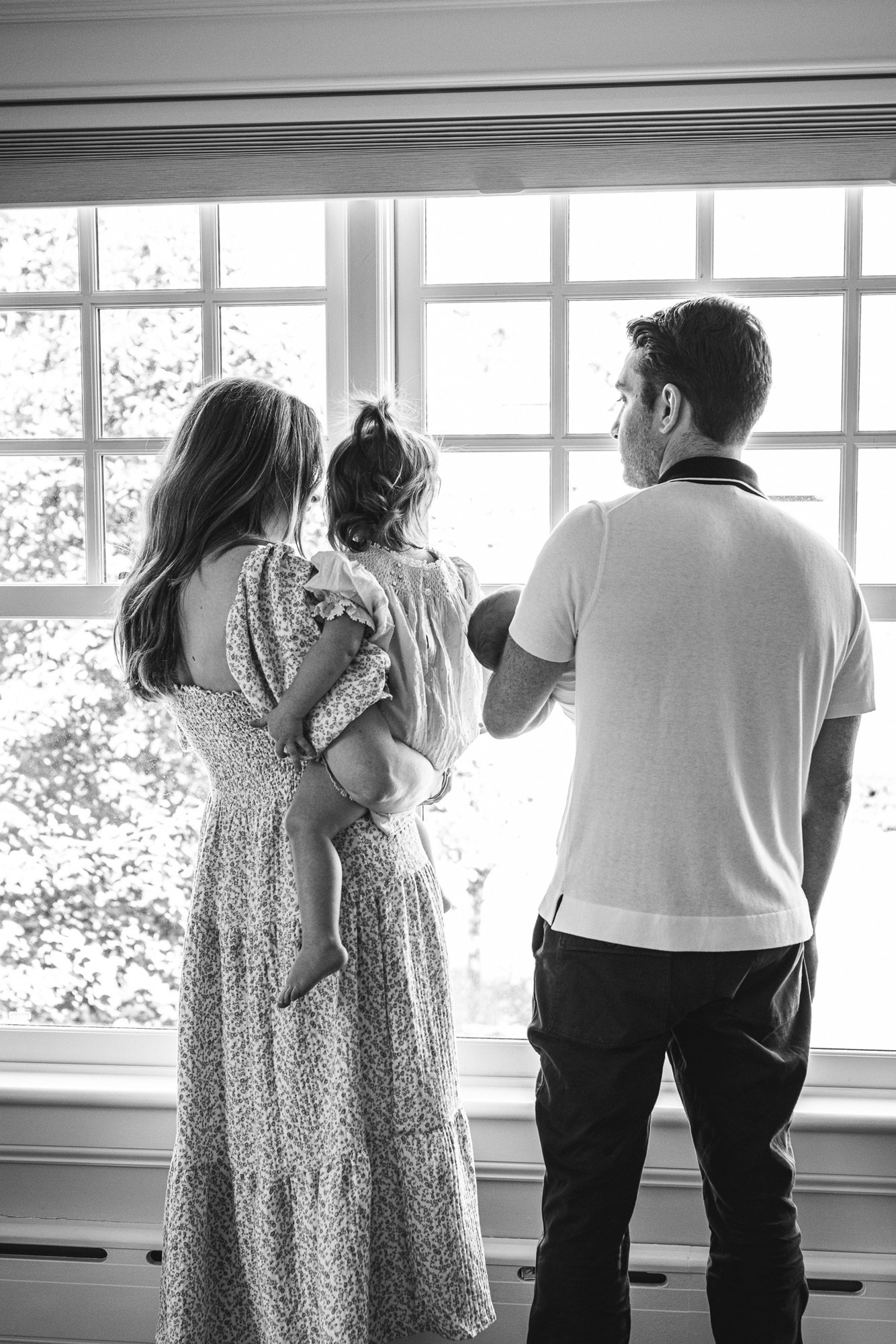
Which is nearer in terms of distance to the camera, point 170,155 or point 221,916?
point 221,916

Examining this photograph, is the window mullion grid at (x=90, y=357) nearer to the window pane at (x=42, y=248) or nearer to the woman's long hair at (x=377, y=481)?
the window pane at (x=42, y=248)

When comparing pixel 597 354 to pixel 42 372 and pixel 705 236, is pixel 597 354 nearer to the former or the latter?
pixel 705 236

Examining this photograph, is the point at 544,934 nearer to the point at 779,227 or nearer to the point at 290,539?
the point at 290,539

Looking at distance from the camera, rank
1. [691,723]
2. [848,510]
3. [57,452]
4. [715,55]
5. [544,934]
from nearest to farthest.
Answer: [691,723] < [544,934] < [715,55] < [848,510] < [57,452]

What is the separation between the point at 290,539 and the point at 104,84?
99cm

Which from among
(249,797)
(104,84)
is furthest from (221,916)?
(104,84)

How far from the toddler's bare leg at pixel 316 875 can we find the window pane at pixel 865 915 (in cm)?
108

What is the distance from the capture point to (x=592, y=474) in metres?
1.99

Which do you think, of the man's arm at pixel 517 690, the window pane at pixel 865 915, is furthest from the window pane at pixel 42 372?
the window pane at pixel 865 915

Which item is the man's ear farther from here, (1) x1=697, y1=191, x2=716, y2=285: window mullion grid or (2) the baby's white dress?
(1) x1=697, y1=191, x2=716, y2=285: window mullion grid

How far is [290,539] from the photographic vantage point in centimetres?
164

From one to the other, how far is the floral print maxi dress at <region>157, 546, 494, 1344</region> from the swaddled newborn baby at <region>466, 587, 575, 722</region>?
0.14 meters

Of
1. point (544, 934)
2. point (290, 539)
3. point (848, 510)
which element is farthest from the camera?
point (848, 510)

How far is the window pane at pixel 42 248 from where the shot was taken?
205 cm
